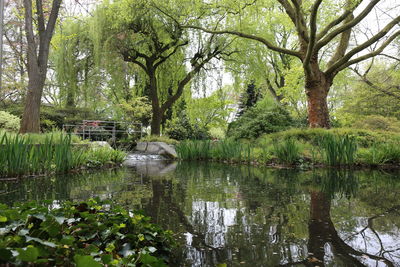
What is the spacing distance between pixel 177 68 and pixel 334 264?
1101cm

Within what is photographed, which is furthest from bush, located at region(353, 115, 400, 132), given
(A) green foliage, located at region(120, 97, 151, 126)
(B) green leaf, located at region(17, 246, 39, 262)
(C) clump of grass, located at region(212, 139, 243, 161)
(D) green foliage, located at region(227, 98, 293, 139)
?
(B) green leaf, located at region(17, 246, 39, 262)

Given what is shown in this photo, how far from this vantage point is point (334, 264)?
130 centimetres

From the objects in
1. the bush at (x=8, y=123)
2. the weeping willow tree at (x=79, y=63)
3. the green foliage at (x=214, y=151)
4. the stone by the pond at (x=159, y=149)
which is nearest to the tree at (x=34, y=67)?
the bush at (x=8, y=123)

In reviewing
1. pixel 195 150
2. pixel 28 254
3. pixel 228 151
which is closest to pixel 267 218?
pixel 28 254

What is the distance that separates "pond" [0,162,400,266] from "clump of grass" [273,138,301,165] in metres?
2.54

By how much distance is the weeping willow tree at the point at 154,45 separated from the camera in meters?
9.75

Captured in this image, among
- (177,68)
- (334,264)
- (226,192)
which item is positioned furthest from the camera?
(177,68)

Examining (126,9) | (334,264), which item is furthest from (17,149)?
(126,9)

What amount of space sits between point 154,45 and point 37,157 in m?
7.99

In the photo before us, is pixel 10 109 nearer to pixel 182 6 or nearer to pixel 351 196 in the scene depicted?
pixel 182 6

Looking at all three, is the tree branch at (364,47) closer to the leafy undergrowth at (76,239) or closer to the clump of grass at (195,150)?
the clump of grass at (195,150)

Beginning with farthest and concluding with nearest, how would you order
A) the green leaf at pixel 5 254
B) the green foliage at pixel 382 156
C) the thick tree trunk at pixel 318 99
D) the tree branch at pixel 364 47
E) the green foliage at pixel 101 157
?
the thick tree trunk at pixel 318 99
the tree branch at pixel 364 47
the green foliage at pixel 382 156
the green foliage at pixel 101 157
the green leaf at pixel 5 254

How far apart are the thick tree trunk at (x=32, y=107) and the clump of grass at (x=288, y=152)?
6.48 meters

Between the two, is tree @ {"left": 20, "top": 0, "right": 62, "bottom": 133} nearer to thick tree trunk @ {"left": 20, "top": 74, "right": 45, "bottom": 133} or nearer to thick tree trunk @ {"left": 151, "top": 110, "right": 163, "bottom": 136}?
thick tree trunk @ {"left": 20, "top": 74, "right": 45, "bottom": 133}
